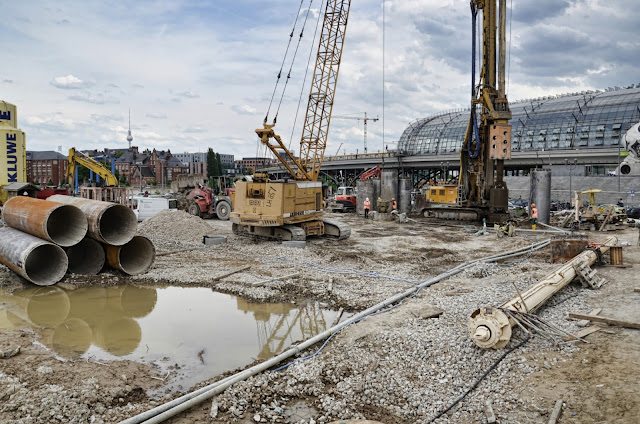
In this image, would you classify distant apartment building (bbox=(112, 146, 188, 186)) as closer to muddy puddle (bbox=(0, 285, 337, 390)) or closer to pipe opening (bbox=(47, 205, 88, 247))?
pipe opening (bbox=(47, 205, 88, 247))

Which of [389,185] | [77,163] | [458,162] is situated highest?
[458,162]

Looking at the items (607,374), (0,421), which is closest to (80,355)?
(0,421)

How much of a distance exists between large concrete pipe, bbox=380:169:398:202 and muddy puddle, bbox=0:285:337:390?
20946mm

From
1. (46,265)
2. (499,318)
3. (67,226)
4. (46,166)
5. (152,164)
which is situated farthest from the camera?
(152,164)

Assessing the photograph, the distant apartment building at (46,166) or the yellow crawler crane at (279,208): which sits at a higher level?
the distant apartment building at (46,166)

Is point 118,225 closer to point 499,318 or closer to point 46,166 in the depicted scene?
point 499,318

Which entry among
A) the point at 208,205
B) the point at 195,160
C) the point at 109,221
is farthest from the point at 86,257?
the point at 195,160

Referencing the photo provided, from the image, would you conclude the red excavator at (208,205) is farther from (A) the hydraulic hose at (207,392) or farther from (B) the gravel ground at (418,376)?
(A) the hydraulic hose at (207,392)

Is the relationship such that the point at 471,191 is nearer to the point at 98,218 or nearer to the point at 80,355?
the point at 98,218

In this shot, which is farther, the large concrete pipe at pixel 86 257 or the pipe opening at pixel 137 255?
the pipe opening at pixel 137 255

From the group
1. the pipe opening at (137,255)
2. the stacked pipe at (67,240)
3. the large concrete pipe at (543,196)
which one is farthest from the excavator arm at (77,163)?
the large concrete pipe at (543,196)

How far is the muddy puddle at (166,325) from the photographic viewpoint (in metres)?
7.62

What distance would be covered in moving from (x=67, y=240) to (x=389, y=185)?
73.6 ft

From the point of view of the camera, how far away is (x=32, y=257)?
12.1 m
